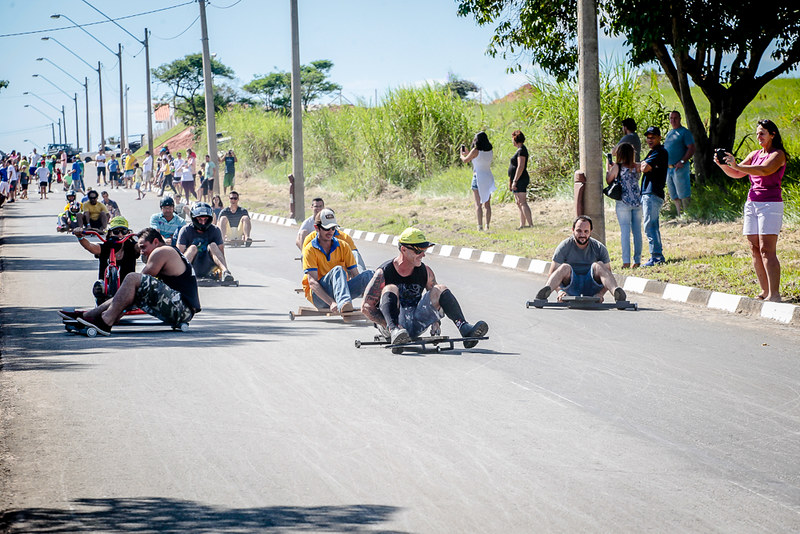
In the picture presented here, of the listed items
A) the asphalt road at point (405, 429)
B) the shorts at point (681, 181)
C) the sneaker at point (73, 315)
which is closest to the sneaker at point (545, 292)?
the asphalt road at point (405, 429)

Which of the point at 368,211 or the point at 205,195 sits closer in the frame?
the point at 368,211

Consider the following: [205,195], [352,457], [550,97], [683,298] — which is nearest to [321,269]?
[683,298]

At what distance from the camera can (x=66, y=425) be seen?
706 centimetres

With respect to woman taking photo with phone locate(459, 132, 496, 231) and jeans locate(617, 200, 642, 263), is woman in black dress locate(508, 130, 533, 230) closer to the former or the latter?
woman taking photo with phone locate(459, 132, 496, 231)

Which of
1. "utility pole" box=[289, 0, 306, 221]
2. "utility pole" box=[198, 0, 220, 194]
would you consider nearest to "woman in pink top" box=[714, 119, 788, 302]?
"utility pole" box=[289, 0, 306, 221]

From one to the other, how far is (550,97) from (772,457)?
2206cm

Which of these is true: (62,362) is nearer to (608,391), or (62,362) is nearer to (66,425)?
(66,425)

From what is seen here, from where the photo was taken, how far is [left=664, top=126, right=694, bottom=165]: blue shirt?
19.2 m

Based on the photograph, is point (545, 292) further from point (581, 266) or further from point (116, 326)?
point (116, 326)

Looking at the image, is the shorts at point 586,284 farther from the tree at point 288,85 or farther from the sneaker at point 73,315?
the tree at point 288,85

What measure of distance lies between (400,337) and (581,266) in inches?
150

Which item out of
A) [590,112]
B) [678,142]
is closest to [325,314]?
[590,112]

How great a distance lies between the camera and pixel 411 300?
10211mm

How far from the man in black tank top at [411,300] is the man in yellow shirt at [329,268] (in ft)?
5.90
